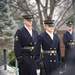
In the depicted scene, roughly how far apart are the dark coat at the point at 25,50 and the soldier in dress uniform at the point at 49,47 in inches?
11.5

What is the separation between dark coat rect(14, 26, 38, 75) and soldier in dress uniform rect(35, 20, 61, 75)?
29 cm

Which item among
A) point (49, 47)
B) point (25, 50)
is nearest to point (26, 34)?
point (25, 50)

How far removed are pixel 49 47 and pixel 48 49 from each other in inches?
2.4

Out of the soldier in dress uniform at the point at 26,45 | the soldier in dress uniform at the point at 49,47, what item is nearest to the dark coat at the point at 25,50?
the soldier in dress uniform at the point at 26,45

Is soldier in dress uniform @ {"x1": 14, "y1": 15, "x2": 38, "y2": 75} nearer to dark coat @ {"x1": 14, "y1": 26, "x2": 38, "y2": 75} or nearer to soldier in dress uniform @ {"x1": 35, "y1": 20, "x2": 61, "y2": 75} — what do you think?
dark coat @ {"x1": 14, "y1": 26, "x2": 38, "y2": 75}

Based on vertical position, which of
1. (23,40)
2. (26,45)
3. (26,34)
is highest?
(26,34)

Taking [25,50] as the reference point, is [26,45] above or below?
above

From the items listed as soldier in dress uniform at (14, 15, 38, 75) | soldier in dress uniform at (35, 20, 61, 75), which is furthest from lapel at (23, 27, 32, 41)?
soldier in dress uniform at (35, 20, 61, 75)

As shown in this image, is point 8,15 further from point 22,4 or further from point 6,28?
point 22,4

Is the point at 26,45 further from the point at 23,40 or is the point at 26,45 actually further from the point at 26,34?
the point at 26,34

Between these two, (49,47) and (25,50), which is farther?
(49,47)

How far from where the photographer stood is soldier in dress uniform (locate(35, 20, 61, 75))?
7.43 m

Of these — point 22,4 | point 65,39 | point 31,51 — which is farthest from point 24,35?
point 22,4

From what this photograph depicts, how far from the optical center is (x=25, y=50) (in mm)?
7035
